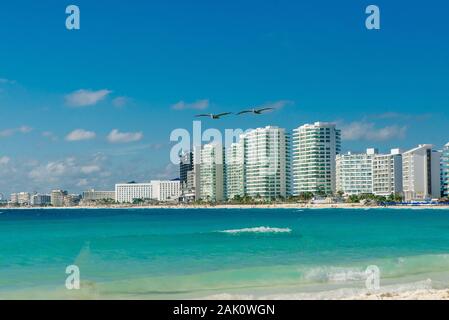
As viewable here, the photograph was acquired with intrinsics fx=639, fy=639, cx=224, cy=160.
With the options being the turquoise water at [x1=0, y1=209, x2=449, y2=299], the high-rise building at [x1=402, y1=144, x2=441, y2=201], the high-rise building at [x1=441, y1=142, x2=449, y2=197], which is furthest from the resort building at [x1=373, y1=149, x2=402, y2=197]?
the turquoise water at [x1=0, y1=209, x2=449, y2=299]

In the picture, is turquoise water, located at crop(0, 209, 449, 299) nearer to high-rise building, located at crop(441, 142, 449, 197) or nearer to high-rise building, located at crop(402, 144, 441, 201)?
high-rise building, located at crop(402, 144, 441, 201)

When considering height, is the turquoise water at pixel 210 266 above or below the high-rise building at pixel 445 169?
below

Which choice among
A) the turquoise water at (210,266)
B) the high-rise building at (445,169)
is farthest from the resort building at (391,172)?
the turquoise water at (210,266)

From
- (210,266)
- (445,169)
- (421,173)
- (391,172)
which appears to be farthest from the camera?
(391,172)

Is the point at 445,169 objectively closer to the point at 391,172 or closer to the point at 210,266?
the point at 391,172

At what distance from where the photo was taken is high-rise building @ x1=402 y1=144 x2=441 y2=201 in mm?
185625

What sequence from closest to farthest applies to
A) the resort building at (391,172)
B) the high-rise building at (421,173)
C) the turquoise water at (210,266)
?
1. the turquoise water at (210,266)
2. the high-rise building at (421,173)
3. the resort building at (391,172)

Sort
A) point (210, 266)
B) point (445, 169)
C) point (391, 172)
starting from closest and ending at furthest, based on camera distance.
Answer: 1. point (210, 266)
2. point (445, 169)
3. point (391, 172)

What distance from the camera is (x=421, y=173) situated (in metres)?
186

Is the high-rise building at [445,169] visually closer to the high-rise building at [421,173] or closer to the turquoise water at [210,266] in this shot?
the high-rise building at [421,173]

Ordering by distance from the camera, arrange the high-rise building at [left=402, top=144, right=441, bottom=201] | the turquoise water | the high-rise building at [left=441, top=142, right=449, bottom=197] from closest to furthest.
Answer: the turquoise water → the high-rise building at [left=441, top=142, right=449, bottom=197] → the high-rise building at [left=402, top=144, right=441, bottom=201]

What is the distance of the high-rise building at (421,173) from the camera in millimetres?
185625

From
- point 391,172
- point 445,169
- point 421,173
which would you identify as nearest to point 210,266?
point 421,173
